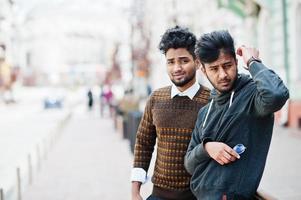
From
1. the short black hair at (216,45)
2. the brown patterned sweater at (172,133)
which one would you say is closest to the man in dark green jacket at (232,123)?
the short black hair at (216,45)

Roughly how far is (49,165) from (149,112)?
8.78 m

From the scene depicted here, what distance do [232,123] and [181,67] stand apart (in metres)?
0.74

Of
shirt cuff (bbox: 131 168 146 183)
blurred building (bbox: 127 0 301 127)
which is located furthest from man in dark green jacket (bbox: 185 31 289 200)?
blurred building (bbox: 127 0 301 127)

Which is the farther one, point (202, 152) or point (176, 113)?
point (176, 113)

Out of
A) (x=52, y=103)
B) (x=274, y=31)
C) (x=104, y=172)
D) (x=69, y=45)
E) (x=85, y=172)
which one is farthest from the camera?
(x=69, y=45)

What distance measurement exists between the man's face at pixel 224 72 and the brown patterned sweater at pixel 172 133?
0.57 metres

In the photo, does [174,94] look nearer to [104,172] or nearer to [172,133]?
[172,133]

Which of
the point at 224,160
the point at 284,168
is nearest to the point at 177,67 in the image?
the point at 224,160

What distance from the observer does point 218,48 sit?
2.31m

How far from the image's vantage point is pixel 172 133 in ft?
9.39

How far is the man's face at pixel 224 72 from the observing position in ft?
7.53

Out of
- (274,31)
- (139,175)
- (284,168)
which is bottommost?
(284,168)

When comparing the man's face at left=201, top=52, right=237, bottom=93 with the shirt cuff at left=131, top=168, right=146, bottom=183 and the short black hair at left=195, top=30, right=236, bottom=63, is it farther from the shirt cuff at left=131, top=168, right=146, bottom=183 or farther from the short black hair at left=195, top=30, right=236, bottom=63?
the shirt cuff at left=131, top=168, right=146, bottom=183

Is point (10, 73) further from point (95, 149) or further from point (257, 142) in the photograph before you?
point (257, 142)
